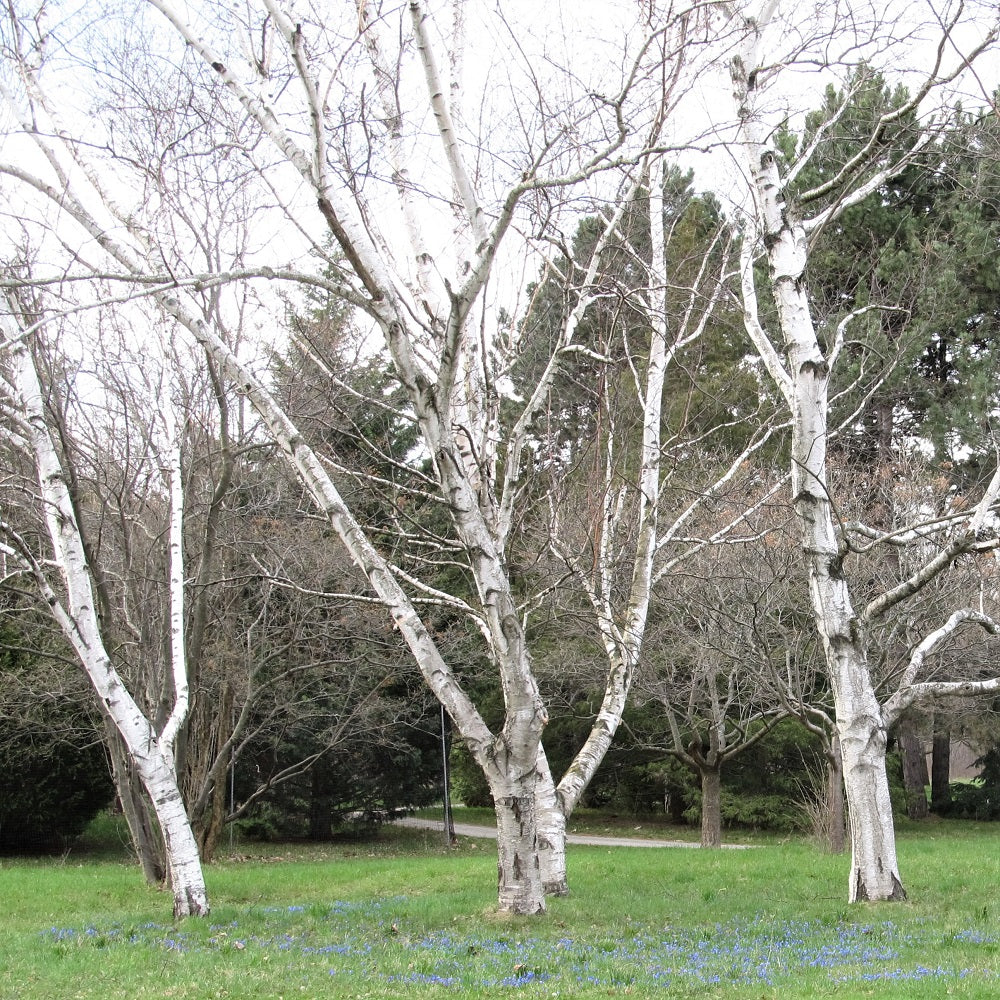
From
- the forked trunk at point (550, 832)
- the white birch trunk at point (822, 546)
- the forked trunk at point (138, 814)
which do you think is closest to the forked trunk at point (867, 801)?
the white birch trunk at point (822, 546)

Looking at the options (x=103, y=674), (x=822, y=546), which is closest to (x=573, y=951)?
(x=822, y=546)

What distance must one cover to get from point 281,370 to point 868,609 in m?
6.46

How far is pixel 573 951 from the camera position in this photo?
605cm

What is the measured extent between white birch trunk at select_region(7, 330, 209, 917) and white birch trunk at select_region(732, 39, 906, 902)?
551 cm

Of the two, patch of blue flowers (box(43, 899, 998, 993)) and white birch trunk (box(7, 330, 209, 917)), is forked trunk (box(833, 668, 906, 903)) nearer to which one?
patch of blue flowers (box(43, 899, 998, 993))

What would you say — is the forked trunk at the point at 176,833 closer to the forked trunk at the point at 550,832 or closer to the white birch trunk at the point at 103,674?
the white birch trunk at the point at 103,674

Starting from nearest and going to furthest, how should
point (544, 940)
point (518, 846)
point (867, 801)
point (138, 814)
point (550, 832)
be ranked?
point (544, 940) → point (518, 846) → point (867, 801) → point (550, 832) → point (138, 814)

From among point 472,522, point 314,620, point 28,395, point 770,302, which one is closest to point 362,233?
point 472,522

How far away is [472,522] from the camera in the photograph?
694 cm

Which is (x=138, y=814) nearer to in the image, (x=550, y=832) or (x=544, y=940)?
(x=550, y=832)

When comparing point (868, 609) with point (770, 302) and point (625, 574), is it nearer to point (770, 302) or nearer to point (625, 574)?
point (625, 574)

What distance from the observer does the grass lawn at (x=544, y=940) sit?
525cm

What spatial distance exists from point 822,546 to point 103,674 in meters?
6.15

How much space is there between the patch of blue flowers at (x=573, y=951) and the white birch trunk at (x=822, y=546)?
86 centimetres
